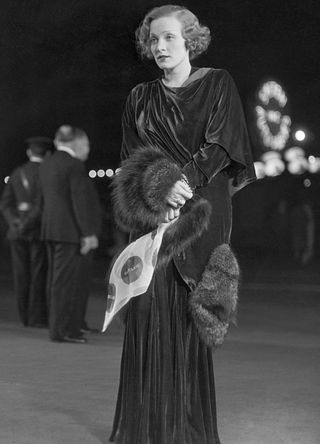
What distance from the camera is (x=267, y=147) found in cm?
4781

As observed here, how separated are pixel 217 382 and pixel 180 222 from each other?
286 cm

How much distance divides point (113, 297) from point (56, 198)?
5.66 metres

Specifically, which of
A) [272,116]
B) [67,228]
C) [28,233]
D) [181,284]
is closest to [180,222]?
[181,284]

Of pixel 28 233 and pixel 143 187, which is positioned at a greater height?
pixel 143 187

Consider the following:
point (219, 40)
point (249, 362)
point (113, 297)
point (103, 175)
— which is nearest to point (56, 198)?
point (249, 362)

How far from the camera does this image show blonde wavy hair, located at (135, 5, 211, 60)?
5016mm

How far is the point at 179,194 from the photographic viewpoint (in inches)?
192

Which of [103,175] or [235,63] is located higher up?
[235,63]

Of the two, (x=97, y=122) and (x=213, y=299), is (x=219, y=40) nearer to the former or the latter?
(x=97, y=122)

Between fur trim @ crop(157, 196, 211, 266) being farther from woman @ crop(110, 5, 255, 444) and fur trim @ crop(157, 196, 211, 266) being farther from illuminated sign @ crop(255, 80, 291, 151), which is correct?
illuminated sign @ crop(255, 80, 291, 151)

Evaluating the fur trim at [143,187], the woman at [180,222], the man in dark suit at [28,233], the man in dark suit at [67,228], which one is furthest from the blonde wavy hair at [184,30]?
the man in dark suit at [28,233]

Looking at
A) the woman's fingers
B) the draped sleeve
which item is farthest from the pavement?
the draped sleeve

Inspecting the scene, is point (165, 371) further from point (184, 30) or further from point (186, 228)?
point (184, 30)

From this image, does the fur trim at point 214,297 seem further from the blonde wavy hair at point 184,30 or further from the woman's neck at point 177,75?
the blonde wavy hair at point 184,30
